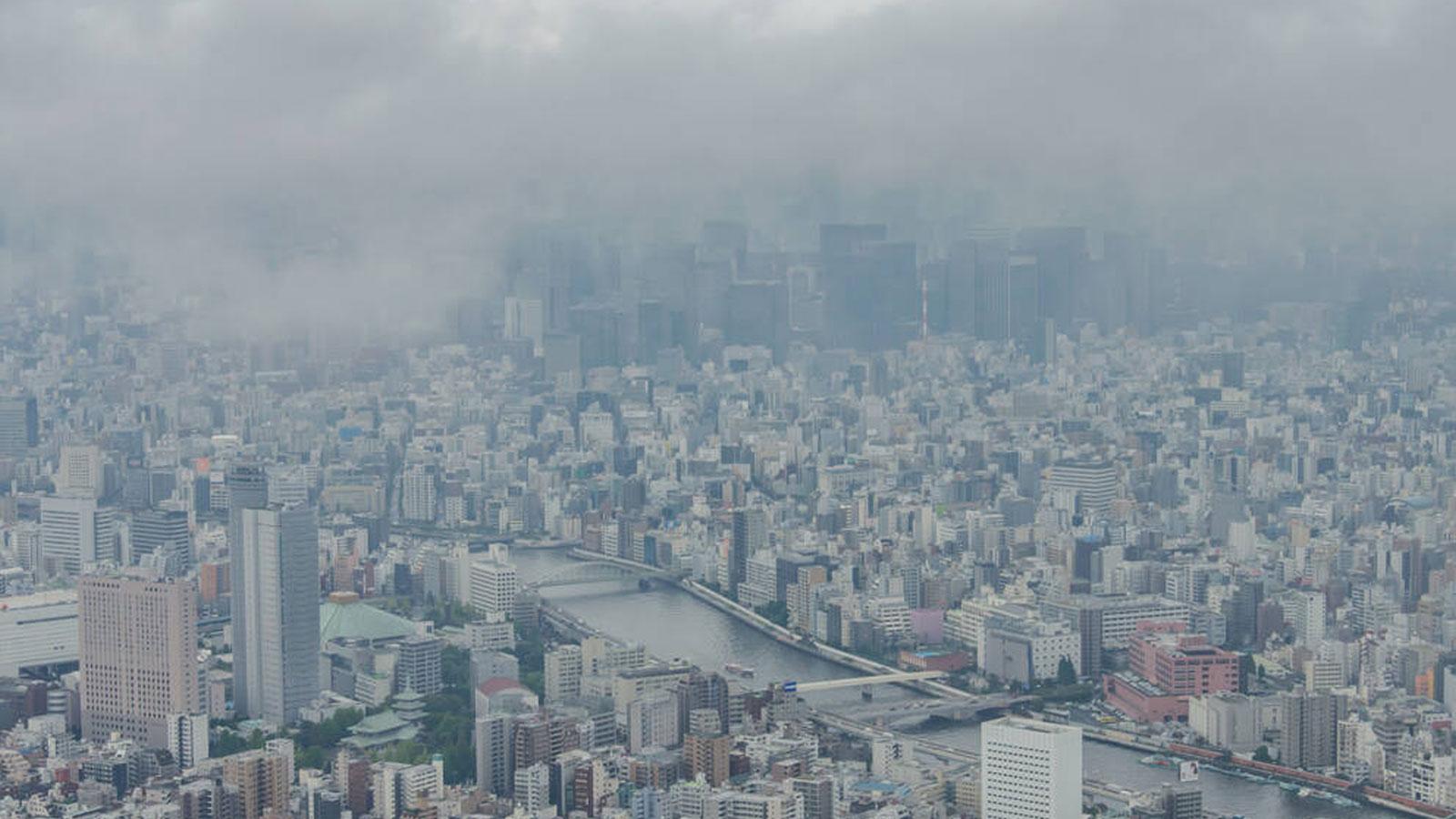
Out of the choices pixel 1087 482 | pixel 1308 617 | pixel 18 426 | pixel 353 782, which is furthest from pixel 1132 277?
pixel 353 782

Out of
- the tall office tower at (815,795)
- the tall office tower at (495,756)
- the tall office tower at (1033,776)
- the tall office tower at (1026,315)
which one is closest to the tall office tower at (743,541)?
the tall office tower at (1026,315)

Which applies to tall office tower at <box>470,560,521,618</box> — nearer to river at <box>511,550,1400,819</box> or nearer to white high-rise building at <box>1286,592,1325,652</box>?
river at <box>511,550,1400,819</box>

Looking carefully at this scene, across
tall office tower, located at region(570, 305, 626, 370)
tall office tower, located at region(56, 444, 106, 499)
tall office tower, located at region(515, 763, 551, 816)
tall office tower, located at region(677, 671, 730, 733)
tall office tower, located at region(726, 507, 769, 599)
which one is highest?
tall office tower, located at region(570, 305, 626, 370)

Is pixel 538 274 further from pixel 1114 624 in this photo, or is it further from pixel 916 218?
pixel 1114 624

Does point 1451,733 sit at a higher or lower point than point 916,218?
lower

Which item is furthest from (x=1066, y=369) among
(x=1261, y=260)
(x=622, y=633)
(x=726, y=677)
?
(x=726, y=677)

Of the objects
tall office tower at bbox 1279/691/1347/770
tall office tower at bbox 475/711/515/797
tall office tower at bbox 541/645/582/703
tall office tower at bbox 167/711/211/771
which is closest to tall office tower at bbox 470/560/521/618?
tall office tower at bbox 541/645/582/703
